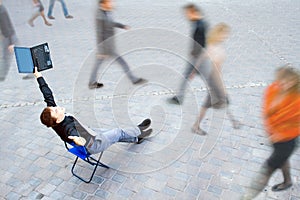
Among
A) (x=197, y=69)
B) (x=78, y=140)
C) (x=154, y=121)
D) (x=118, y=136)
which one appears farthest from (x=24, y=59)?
(x=197, y=69)

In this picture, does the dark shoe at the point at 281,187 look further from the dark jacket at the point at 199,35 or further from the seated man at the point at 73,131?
the dark jacket at the point at 199,35

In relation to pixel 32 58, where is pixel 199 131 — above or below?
below

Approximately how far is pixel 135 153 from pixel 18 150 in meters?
1.61

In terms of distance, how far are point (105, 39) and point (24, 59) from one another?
7.68 feet

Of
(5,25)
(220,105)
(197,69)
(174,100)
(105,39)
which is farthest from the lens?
(5,25)

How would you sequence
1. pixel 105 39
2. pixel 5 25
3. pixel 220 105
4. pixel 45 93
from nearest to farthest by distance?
pixel 45 93
pixel 220 105
pixel 105 39
pixel 5 25

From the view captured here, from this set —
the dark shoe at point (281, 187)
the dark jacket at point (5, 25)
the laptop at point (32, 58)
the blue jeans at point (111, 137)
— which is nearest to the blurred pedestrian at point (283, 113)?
the dark shoe at point (281, 187)

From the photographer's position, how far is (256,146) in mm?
3869

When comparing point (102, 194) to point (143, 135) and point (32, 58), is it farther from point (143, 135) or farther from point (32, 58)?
point (32, 58)

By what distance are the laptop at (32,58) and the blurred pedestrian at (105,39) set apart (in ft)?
6.44

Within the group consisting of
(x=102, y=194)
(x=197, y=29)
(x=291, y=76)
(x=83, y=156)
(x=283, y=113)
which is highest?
(x=291, y=76)

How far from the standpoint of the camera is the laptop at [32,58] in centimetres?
329

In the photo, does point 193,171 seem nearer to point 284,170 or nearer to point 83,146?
point 284,170

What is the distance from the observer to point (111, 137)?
3.61 meters
